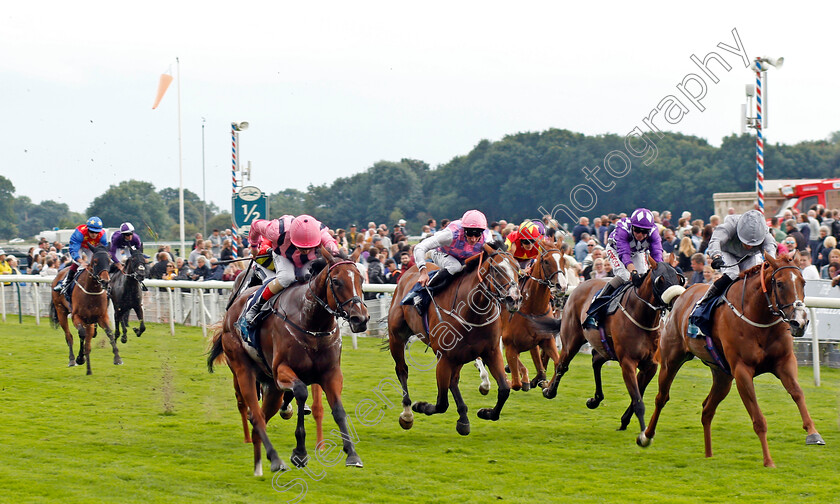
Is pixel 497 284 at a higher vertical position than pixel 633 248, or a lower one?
lower

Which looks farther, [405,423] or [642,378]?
[642,378]

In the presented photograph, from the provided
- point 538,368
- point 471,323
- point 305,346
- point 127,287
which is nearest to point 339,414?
point 305,346

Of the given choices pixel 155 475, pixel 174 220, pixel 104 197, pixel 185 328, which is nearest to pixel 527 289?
pixel 155 475

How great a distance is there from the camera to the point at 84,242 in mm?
11781

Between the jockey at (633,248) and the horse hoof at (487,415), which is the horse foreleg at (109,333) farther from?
the jockey at (633,248)

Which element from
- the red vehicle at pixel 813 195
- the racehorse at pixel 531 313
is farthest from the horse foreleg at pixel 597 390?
the red vehicle at pixel 813 195

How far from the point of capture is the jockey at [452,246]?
24.7 ft

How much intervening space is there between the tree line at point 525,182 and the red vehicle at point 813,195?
8897 mm

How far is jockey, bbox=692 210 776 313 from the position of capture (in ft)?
21.2

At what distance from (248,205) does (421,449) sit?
594 cm

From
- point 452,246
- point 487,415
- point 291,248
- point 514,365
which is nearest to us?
point 291,248

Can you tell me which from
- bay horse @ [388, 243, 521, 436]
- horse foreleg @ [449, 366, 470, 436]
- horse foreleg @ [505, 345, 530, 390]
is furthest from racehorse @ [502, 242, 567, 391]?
horse foreleg @ [449, 366, 470, 436]

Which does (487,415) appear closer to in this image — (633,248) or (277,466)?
(633,248)

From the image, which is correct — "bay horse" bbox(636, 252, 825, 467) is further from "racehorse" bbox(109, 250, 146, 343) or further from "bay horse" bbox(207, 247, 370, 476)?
"racehorse" bbox(109, 250, 146, 343)
